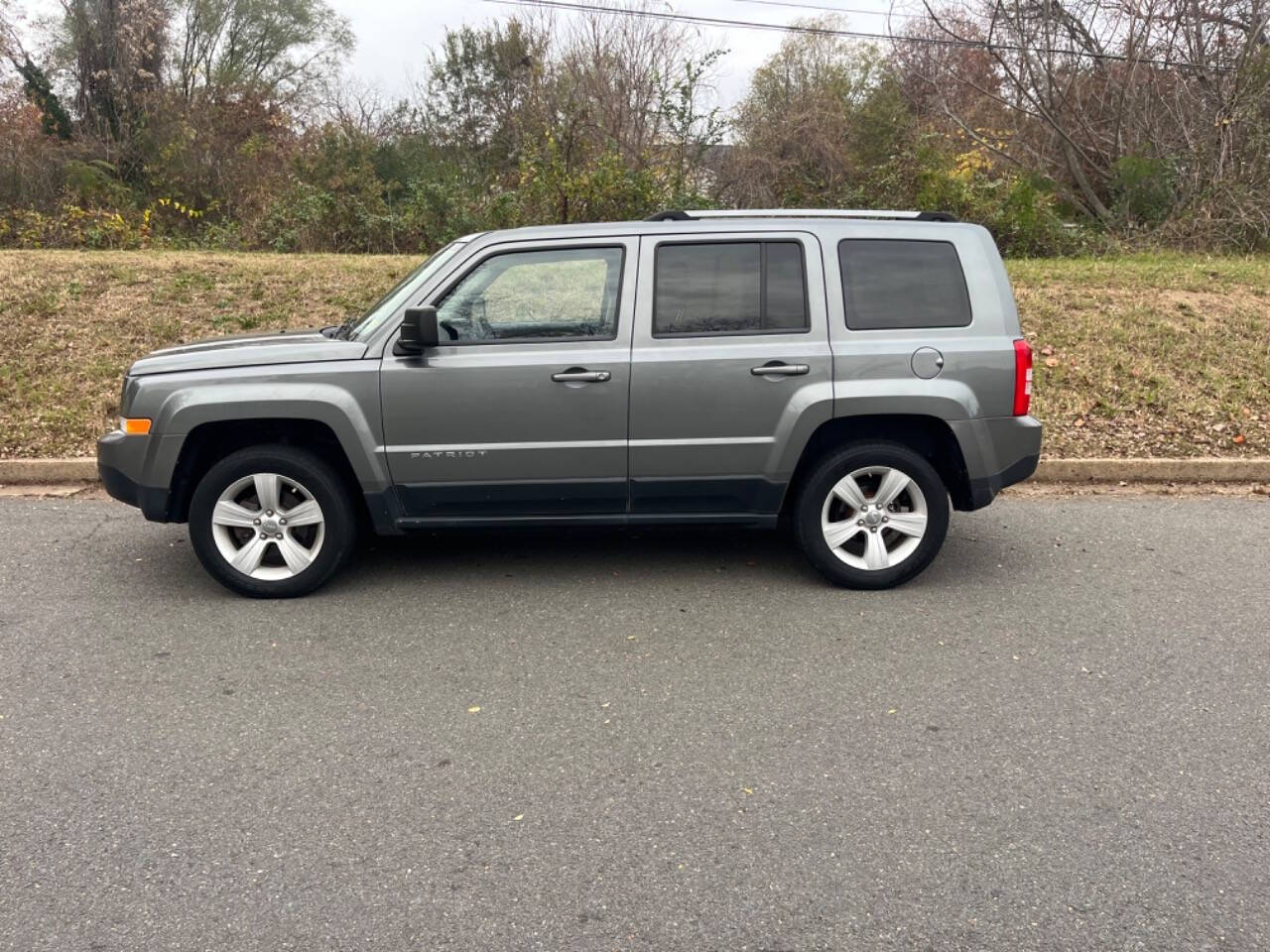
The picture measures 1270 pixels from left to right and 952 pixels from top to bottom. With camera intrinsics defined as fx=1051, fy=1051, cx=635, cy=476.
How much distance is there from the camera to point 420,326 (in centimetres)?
489

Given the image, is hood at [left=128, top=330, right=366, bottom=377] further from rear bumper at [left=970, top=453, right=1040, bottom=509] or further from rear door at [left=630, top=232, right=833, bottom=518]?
rear bumper at [left=970, top=453, right=1040, bottom=509]

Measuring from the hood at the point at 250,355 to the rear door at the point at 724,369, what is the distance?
4.71 ft

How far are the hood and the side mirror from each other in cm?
31

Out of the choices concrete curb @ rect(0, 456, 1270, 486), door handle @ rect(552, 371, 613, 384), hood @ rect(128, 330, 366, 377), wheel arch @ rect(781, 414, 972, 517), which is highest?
hood @ rect(128, 330, 366, 377)

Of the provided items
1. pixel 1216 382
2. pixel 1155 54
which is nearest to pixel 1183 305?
pixel 1216 382

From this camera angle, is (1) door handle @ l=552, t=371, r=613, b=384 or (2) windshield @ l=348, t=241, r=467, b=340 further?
(2) windshield @ l=348, t=241, r=467, b=340

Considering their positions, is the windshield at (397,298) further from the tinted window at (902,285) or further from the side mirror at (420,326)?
the tinted window at (902,285)

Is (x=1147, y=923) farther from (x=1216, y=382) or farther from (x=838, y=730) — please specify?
(x=1216, y=382)

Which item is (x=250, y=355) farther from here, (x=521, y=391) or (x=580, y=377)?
(x=580, y=377)

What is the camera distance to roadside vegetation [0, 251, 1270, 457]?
27.9 ft

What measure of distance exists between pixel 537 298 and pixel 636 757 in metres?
2.49

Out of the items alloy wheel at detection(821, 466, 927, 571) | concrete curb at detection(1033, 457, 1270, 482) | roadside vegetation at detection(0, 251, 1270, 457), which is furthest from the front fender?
concrete curb at detection(1033, 457, 1270, 482)

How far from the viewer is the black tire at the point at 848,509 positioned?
17.2ft

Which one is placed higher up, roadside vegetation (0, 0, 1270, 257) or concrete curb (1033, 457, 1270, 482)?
roadside vegetation (0, 0, 1270, 257)
